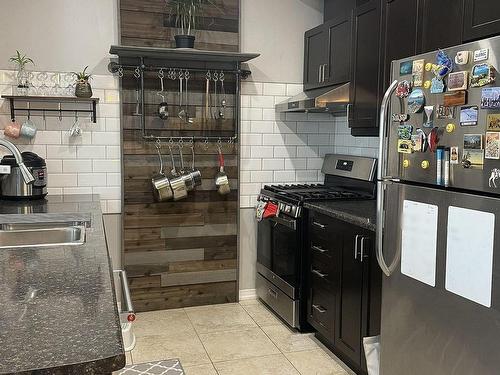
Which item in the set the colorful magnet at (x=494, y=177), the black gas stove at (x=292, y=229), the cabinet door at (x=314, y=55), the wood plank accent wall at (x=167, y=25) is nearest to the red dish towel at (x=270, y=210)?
the black gas stove at (x=292, y=229)

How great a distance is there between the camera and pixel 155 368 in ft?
9.92

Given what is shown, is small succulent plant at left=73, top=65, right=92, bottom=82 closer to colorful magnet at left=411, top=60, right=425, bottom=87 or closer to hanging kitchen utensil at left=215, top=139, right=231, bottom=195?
hanging kitchen utensil at left=215, top=139, right=231, bottom=195

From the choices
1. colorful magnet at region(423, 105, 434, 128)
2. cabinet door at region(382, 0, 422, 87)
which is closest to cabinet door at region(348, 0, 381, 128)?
cabinet door at region(382, 0, 422, 87)

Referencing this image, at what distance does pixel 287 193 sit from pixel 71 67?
185cm

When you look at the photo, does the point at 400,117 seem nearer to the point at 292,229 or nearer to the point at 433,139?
the point at 433,139

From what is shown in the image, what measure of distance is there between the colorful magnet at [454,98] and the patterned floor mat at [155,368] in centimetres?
205

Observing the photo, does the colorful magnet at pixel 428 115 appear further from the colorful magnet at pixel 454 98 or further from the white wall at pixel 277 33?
the white wall at pixel 277 33

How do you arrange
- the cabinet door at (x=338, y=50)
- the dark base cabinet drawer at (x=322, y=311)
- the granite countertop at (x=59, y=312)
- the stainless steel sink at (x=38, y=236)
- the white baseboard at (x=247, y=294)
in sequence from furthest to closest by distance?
the white baseboard at (x=247, y=294), the cabinet door at (x=338, y=50), the dark base cabinet drawer at (x=322, y=311), the stainless steel sink at (x=38, y=236), the granite countertop at (x=59, y=312)

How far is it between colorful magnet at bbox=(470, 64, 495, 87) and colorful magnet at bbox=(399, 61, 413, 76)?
38 cm

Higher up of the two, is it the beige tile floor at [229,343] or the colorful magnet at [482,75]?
the colorful magnet at [482,75]

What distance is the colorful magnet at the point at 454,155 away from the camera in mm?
1983

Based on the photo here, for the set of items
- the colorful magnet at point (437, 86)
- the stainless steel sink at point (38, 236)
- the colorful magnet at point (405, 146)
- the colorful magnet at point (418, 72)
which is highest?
the colorful magnet at point (418, 72)

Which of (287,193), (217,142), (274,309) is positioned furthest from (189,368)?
(217,142)

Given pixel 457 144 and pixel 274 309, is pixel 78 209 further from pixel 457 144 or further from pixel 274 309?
pixel 457 144
